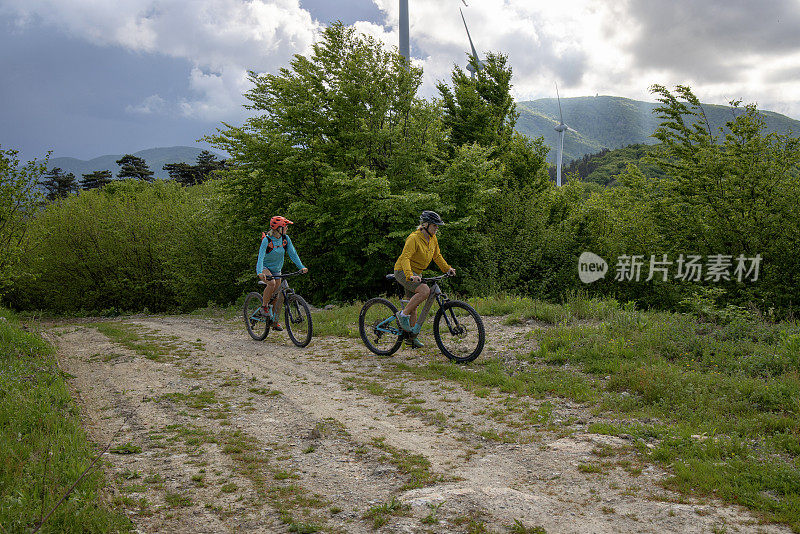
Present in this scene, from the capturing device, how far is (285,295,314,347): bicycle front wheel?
10500 millimetres

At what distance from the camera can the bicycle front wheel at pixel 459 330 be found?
8383mm

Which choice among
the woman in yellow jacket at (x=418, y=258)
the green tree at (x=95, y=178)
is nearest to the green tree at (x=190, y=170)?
the green tree at (x=95, y=178)

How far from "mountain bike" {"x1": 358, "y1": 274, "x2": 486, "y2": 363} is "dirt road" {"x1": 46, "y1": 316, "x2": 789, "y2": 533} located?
0.40 meters

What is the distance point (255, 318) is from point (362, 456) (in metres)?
7.30

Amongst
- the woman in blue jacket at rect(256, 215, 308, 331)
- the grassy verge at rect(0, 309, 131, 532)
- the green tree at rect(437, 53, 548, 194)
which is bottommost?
the grassy verge at rect(0, 309, 131, 532)

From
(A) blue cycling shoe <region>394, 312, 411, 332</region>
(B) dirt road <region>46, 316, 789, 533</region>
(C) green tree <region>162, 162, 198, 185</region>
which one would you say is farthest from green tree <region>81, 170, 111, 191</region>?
(A) blue cycling shoe <region>394, 312, 411, 332</region>

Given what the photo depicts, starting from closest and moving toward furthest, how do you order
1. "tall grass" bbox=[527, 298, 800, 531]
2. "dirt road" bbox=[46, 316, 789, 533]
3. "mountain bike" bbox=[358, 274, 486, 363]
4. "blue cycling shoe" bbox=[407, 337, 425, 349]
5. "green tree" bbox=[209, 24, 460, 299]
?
"dirt road" bbox=[46, 316, 789, 533] → "tall grass" bbox=[527, 298, 800, 531] → "mountain bike" bbox=[358, 274, 486, 363] → "blue cycling shoe" bbox=[407, 337, 425, 349] → "green tree" bbox=[209, 24, 460, 299]

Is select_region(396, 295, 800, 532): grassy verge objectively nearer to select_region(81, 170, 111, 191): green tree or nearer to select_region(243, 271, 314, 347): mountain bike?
select_region(243, 271, 314, 347): mountain bike

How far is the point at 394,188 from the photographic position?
18.6 meters

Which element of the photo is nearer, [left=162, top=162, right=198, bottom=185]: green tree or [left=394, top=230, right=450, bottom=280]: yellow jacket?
[left=394, top=230, right=450, bottom=280]: yellow jacket

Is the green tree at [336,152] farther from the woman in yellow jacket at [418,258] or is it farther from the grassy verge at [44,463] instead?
the grassy verge at [44,463]

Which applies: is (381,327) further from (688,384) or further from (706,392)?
(706,392)

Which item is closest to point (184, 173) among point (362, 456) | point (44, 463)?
point (44, 463)

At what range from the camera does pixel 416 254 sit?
8.42 metres
